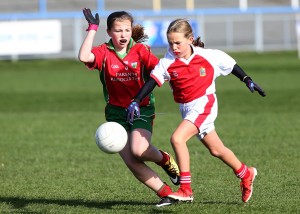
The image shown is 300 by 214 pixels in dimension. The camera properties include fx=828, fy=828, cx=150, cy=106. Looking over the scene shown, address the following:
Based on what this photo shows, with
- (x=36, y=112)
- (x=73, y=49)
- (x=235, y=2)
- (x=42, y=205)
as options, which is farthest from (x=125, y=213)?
(x=235, y=2)

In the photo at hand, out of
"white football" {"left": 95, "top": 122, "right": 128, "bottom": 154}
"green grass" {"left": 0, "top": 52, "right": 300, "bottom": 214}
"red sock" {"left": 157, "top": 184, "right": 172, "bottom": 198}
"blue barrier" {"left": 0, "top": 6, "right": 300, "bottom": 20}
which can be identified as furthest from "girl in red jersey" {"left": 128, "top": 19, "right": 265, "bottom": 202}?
"blue barrier" {"left": 0, "top": 6, "right": 300, "bottom": 20}

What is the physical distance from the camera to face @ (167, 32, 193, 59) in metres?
7.45

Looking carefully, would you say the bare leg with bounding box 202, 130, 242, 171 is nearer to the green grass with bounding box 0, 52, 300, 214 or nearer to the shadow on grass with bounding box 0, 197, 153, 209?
the green grass with bounding box 0, 52, 300, 214

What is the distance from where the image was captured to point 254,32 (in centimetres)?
3838

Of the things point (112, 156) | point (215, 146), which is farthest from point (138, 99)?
point (112, 156)

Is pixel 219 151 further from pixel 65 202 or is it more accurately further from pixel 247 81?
pixel 65 202

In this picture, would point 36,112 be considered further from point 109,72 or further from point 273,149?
point 109,72

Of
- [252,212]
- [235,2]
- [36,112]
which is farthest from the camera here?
[235,2]

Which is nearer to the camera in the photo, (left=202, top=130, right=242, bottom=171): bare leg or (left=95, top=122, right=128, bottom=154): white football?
(left=95, top=122, right=128, bottom=154): white football

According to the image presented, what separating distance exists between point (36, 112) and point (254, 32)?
21.9 m

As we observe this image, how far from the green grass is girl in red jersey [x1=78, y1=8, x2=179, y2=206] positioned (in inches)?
15.9

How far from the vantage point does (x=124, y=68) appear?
7.70 m

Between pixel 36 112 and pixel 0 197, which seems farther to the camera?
pixel 36 112

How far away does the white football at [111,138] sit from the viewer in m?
7.31
